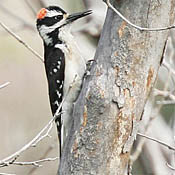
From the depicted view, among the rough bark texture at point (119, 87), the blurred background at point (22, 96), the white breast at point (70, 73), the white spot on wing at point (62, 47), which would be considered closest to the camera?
the rough bark texture at point (119, 87)

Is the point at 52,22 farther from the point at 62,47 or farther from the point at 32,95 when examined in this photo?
the point at 32,95

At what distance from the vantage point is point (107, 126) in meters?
2.79

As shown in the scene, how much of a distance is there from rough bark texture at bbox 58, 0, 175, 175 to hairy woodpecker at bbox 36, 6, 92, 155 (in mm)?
602

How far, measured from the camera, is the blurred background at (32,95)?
4.72 m

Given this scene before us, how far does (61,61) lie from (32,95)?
3815 mm

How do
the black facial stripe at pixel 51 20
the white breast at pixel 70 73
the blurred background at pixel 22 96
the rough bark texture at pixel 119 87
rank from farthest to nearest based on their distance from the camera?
the blurred background at pixel 22 96 → the black facial stripe at pixel 51 20 → the white breast at pixel 70 73 → the rough bark texture at pixel 119 87

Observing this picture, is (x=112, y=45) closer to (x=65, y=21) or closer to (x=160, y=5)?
(x=160, y=5)

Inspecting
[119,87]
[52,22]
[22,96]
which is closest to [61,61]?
[52,22]

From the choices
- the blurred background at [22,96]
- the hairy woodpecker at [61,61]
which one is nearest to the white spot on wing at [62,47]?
the hairy woodpecker at [61,61]

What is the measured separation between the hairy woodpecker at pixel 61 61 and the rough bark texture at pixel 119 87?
0.60 meters

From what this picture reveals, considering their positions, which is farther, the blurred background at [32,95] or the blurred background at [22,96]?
the blurred background at [22,96]

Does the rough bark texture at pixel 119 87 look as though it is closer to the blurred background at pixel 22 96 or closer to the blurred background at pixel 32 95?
the blurred background at pixel 32 95

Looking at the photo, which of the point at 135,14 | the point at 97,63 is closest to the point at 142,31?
the point at 135,14

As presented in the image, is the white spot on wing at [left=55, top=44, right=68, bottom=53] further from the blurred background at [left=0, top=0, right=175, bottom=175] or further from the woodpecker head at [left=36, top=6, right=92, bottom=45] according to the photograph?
the blurred background at [left=0, top=0, right=175, bottom=175]
